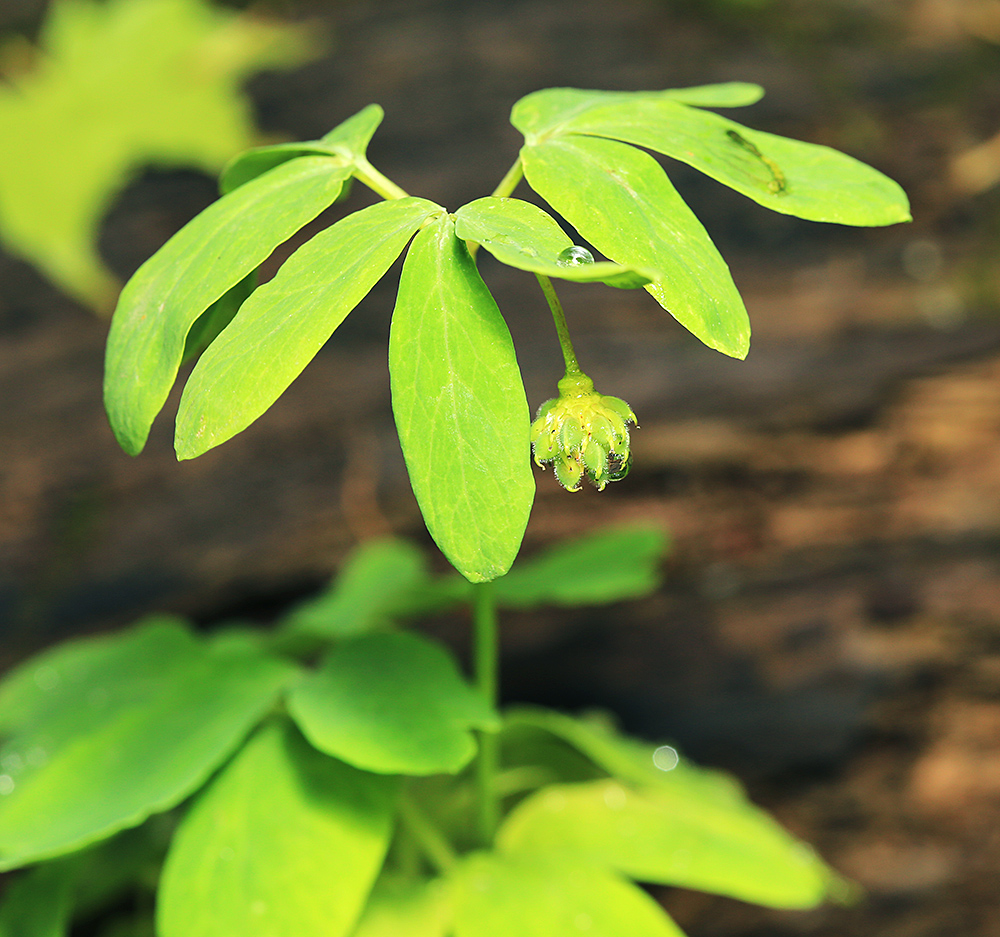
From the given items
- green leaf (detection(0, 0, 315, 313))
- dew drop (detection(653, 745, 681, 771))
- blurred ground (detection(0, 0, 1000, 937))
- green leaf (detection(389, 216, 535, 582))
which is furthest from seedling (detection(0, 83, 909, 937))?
green leaf (detection(0, 0, 315, 313))

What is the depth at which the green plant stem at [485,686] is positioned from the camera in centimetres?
104

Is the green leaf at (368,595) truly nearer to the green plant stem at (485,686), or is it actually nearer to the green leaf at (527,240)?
the green plant stem at (485,686)

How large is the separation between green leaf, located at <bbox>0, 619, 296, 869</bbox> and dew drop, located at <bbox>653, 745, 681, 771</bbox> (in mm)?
751

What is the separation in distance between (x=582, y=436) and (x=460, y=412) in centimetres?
13

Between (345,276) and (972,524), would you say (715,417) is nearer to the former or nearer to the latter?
(972,524)

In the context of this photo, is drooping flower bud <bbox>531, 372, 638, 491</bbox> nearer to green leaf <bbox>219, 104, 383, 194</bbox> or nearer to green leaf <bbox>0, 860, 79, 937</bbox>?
green leaf <bbox>219, 104, 383, 194</bbox>

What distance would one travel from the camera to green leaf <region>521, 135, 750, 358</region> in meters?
0.75

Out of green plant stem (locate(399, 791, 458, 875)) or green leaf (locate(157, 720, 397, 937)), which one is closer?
green leaf (locate(157, 720, 397, 937))

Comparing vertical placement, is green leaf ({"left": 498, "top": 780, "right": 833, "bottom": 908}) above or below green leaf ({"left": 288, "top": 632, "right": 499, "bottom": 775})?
below

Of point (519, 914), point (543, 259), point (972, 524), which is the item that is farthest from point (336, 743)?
point (972, 524)

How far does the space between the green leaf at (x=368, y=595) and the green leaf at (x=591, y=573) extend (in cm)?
17

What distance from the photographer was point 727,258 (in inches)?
98.9

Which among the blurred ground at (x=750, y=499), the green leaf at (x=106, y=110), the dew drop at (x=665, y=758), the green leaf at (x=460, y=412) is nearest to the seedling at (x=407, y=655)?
the green leaf at (x=460, y=412)

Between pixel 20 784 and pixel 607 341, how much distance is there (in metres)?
1.67
